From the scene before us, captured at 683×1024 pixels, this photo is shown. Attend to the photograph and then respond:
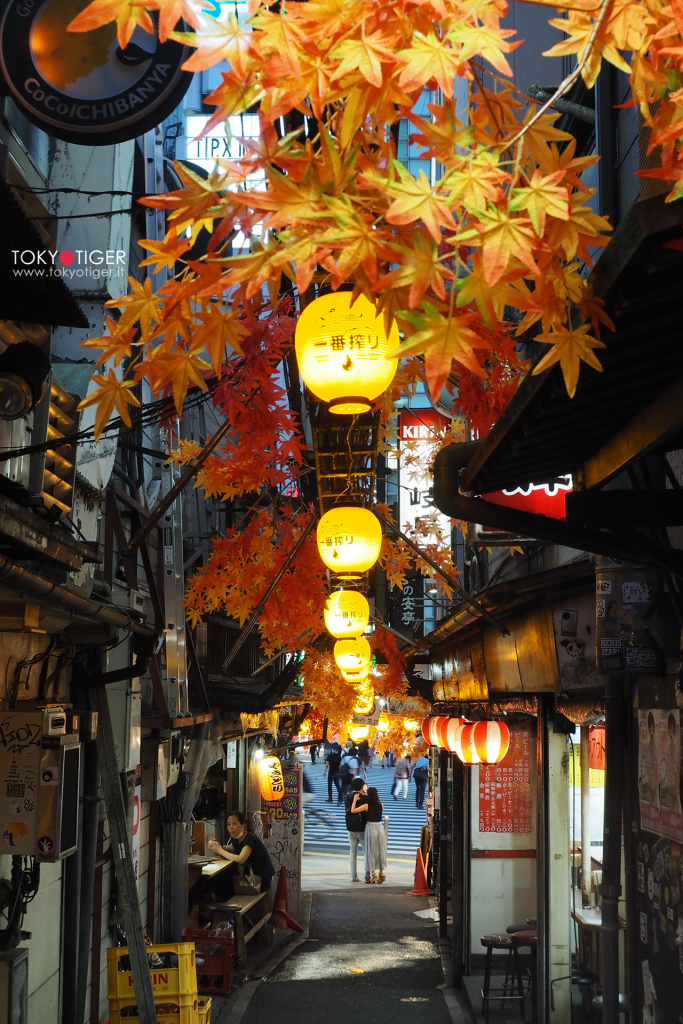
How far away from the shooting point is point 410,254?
102 inches

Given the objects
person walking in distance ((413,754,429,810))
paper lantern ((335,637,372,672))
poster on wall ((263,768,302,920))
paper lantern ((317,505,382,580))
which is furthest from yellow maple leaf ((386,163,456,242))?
person walking in distance ((413,754,429,810))

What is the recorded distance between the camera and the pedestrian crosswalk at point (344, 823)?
37.1 m

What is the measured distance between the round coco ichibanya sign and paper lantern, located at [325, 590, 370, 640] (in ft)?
25.5

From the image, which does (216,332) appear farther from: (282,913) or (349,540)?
(282,913)

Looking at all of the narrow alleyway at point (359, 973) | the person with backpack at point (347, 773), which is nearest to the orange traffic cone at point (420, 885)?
the narrow alleyway at point (359, 973)

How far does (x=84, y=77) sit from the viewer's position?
712 cm

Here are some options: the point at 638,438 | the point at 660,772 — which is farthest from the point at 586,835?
the point at 638,438

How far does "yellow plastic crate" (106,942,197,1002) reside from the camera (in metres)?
9.65

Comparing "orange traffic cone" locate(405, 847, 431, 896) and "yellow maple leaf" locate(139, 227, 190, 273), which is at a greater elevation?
"yellow maple leaf" locate(139, 227, 190, 273)

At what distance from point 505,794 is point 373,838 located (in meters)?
12.8

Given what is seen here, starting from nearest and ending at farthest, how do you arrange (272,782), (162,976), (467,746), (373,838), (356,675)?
(162,976) → (467,746) → (356,675) → (272,782) → (373,838)

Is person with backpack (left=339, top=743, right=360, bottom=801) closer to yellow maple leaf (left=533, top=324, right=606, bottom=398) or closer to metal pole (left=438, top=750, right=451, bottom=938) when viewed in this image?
metal pole (left=438, top=750, right=451, bottom=938)

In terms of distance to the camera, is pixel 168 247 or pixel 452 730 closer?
pixel 168 247

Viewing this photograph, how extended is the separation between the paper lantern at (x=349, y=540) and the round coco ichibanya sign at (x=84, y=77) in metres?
4.83
